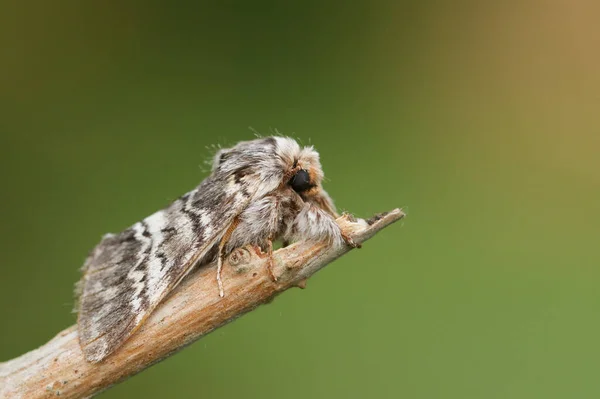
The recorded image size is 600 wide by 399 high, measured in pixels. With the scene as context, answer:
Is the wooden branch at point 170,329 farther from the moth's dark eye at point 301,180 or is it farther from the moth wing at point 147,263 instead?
the moth's dark eye at point 301,180

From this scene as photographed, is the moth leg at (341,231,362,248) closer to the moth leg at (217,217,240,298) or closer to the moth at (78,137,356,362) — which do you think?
the moth at (78,137,356,362)

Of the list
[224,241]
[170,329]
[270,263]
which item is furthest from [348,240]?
[170,329]

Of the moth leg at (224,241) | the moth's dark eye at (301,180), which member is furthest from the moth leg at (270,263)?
the moth's dark eye at (301,180)

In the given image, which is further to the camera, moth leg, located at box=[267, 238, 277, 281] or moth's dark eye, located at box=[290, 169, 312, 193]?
moth's dark eye, located at box=[290, 169, 312, 193]

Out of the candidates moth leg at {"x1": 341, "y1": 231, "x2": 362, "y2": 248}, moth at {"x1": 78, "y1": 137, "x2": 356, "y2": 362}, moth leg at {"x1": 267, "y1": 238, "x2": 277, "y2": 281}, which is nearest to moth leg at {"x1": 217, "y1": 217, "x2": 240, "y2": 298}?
moth at {"x1": 78, "y1": 137, "x2": 356, "y2": 362}

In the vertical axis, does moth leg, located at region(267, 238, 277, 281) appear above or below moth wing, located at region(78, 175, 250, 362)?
below

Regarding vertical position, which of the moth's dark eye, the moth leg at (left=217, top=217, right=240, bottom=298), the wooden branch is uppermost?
the moth's dark eye

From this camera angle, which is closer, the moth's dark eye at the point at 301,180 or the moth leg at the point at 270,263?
the moth leg at the point at 270,263

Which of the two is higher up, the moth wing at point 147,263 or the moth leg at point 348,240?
the moth wing at point 147,263

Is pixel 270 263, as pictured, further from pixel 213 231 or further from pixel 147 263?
pixel 147 263
